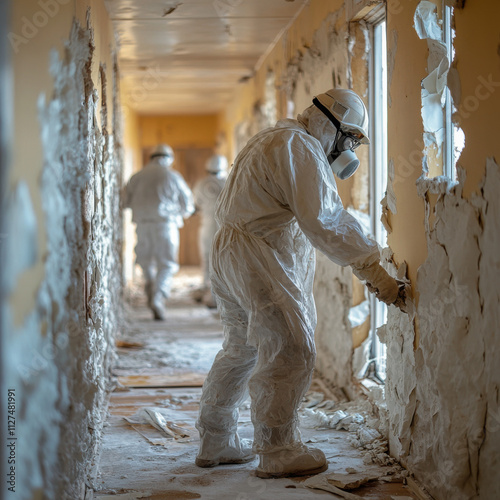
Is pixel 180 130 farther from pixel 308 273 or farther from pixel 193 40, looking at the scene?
pixel 308 273

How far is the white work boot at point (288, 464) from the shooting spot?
2656mm

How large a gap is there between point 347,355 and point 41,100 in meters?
2.40

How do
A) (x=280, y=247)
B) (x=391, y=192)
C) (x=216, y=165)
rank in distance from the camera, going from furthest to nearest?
1. (x=216, y=165)
2. (x=391, y=192)
3. (x=280, y=247)

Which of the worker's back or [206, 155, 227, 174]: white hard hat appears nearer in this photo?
the worker's back

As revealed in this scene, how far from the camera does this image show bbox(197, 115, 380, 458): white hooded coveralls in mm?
2482

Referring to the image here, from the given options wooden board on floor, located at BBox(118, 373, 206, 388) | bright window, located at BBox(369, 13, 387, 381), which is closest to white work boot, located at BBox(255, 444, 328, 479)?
bright window, located at BBox(369, 13, 387, 381)

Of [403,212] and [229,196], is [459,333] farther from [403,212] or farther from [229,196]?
[229,196]

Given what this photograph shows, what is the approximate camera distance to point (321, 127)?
2.72 meters

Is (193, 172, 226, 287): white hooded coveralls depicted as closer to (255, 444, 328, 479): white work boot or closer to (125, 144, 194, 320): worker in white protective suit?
(125, 144, 194, 320): worker in white protective suit

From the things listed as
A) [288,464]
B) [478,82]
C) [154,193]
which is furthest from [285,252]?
[154,193]

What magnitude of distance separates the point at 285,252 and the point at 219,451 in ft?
2.92

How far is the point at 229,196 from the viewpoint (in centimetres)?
269

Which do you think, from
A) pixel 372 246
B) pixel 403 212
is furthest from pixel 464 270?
pixel 403 212

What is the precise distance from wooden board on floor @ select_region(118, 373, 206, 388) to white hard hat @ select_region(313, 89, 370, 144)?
2134mm
